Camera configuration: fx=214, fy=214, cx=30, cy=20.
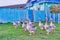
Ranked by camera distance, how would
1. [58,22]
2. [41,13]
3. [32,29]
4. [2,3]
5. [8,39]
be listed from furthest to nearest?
[2,3], [41,13], [58,22], [32,29], [8,39]

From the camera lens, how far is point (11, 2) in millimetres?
29859

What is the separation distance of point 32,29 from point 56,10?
9566 mm

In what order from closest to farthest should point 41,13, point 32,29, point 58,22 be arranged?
point 32,29, point 58,22, point 41,13

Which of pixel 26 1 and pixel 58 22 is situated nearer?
pixel 58 22

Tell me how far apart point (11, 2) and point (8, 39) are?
19319mm

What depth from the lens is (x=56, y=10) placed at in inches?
830

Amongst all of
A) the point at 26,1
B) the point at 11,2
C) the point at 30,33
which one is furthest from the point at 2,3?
the point at 30,33

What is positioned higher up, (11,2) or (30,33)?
(11,2)

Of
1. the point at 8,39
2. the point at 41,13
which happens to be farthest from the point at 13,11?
the point at 8,39

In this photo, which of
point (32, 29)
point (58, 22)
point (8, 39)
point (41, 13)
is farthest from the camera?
point (41, 13)

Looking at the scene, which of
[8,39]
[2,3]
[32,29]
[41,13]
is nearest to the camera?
[8,39]

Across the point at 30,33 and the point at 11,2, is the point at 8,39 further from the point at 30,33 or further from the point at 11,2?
the point at 11,2

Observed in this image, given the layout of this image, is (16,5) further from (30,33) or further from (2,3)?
(30,33)

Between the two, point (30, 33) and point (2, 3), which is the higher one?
point (2, 3)
